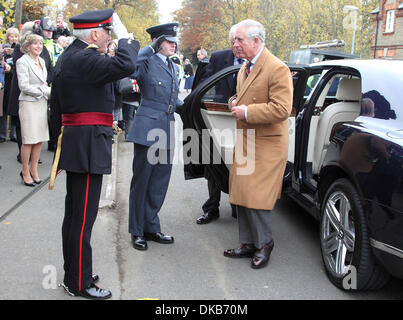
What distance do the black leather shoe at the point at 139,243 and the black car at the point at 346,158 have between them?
0.86 m

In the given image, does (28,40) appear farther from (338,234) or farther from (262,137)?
(338,234)

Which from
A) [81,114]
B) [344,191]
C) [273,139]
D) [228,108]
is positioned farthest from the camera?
[228,108]

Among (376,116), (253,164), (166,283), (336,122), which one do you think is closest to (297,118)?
(336,122)

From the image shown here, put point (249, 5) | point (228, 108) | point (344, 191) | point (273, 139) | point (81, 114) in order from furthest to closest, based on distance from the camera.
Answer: point (249, 5) → point (228, 108) → point (273, 139) → point (344, 191) → point (81, 114)

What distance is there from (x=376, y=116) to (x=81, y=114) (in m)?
2.13

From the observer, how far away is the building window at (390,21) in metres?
38.6

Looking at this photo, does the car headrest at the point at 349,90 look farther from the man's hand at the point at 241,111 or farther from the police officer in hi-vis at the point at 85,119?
the police officer in hi-vis at the point at 85,119

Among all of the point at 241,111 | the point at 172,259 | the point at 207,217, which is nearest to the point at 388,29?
the point at 207,217

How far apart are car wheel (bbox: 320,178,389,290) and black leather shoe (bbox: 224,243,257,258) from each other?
0.69 metres

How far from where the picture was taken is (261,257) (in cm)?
415

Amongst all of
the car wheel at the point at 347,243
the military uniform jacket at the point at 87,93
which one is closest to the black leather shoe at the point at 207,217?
the car wheel at the point at 347,243

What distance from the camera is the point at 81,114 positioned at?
3.30 metres

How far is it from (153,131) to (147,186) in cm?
56

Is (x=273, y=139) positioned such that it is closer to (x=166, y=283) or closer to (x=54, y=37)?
(x=166, y=283)
